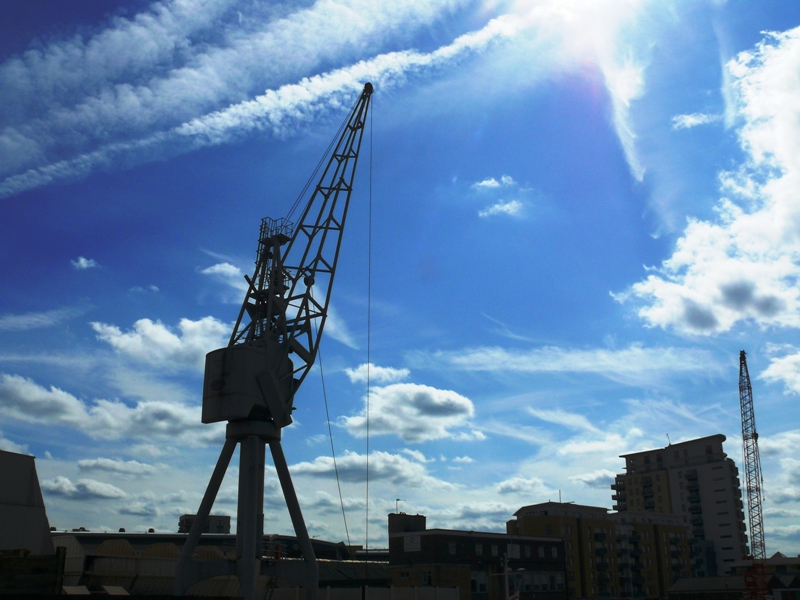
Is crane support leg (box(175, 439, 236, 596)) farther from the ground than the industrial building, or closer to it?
farther from the ground

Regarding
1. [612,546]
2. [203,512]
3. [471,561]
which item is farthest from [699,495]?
[203,512]

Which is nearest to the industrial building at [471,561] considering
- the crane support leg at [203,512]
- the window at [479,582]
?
the window at [479,582]

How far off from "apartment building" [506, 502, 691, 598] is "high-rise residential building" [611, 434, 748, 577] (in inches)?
753

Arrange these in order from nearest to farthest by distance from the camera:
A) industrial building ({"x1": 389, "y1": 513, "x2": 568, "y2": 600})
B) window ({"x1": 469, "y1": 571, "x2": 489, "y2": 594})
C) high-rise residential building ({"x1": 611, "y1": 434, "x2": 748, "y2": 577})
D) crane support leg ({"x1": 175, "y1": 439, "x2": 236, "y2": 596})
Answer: crane support leg ({"x1": 175, "y1": 439, "x2": 236, "y2": 596}) < industrial building ({"x1": 389, "y1": 513, "x2": 568, "y2": 600}) < window ({"x1": 469, "y1": 571, "x2": 489, "y2": 594}) < high-rise residential building ({"x1": 611, "y1": 434, "x2": 748, "y2": 577})

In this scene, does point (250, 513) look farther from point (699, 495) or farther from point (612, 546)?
point (699, 495)

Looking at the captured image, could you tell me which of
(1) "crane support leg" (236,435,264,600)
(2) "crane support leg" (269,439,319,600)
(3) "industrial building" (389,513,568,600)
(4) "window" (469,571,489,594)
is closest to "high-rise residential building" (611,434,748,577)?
(3) "industrial building" (389,513,568,600)

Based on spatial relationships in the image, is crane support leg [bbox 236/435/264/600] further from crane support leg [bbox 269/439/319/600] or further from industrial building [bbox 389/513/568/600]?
industrial building [bbox 389/513/568/600]

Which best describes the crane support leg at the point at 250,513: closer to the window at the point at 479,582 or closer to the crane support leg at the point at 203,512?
the crane support leg at the point at 203,512

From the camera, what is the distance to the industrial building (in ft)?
241

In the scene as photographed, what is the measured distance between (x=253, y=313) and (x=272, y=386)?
6.44 metres

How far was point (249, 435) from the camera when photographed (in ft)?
142

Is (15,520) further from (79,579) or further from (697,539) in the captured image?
(697,539)

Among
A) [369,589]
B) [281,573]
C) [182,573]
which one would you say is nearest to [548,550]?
[369,589]

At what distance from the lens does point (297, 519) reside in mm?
43406
